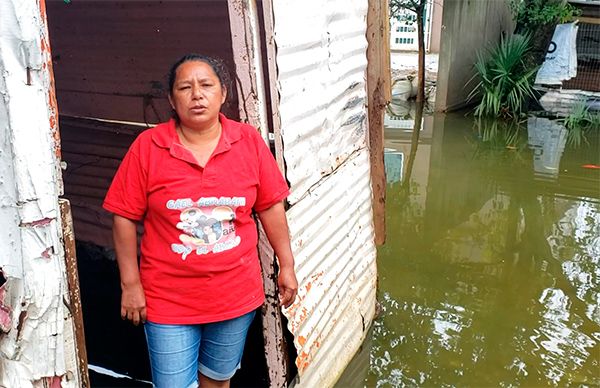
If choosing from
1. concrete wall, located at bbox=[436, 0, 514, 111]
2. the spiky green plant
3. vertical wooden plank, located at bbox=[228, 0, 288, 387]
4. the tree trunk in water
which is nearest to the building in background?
concrete wall, located at bbox=[436, 0, 514, 111]

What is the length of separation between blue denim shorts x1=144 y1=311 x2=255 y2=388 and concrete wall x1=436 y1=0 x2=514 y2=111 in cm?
916

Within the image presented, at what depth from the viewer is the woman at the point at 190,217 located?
1.81 metres

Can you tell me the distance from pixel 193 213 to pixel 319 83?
1014 millimetres

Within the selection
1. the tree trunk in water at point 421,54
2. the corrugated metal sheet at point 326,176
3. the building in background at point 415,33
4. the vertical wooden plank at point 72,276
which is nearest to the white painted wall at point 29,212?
the vertical wooden plank at point 72,276

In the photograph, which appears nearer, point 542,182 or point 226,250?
point 226,250

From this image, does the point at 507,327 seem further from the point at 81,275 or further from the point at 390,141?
the point at 390,141

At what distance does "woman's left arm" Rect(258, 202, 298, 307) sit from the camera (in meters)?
2.07

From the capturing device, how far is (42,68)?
55.4 inches

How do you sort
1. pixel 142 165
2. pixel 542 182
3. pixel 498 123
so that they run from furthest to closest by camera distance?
1. pixel 498 123
2. pixel 542 182
3. pixel 142 165

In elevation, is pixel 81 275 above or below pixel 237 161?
below

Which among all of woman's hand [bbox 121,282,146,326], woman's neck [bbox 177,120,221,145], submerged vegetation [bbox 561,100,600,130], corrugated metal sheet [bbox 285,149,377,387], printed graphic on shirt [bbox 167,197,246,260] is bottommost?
submerged vegetation [bbox 561,100,600,130]

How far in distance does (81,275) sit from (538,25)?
948 centimetres

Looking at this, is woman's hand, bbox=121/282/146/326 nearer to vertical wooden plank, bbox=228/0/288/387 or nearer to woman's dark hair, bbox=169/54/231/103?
vertical wooden plank, bbox=228/0/288/387

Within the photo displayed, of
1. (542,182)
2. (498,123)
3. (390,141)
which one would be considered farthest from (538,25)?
(542,182)
